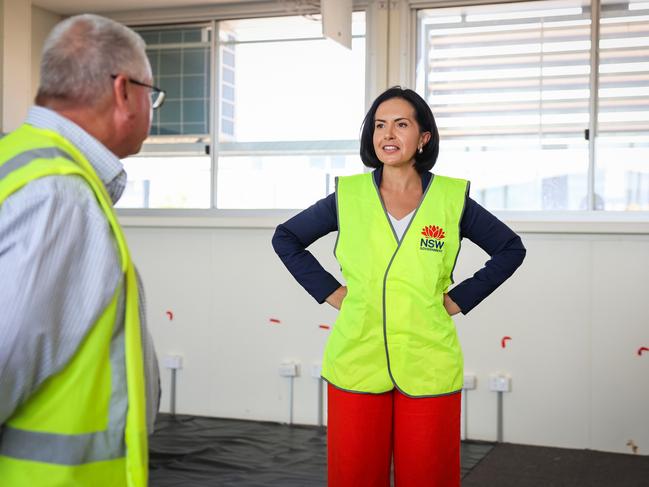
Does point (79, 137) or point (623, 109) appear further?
point (623, 109)

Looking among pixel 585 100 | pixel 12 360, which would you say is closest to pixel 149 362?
pixel 12 360

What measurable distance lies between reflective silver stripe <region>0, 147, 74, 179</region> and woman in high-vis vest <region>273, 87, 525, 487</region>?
1.12 meters

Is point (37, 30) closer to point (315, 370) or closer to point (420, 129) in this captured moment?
point (315, 370)

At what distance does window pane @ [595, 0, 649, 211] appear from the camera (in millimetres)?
4363

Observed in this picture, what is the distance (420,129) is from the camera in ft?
7.70

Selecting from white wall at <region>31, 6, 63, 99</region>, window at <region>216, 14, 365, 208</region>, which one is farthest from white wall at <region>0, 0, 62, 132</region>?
window at <region>216, 14, 365, 208</region>

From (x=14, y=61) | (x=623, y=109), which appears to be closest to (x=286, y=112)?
(x=14, y=61)

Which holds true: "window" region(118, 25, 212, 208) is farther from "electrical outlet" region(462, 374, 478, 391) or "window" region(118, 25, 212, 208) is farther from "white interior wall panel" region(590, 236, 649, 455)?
"white interior wall panel" region(590, 236, 649, 455)

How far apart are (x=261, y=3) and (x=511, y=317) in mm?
2302

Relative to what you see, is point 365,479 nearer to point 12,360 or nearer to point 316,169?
point 12,360

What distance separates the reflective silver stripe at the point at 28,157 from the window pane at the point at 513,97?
144 inches

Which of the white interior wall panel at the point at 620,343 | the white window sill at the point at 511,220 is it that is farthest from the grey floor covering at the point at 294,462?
the white window sill at the point at 511,220

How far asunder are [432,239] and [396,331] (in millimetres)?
253

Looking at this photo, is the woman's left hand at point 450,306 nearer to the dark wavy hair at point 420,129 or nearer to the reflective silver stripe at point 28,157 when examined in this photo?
the dark wavy hair at point 420,129
